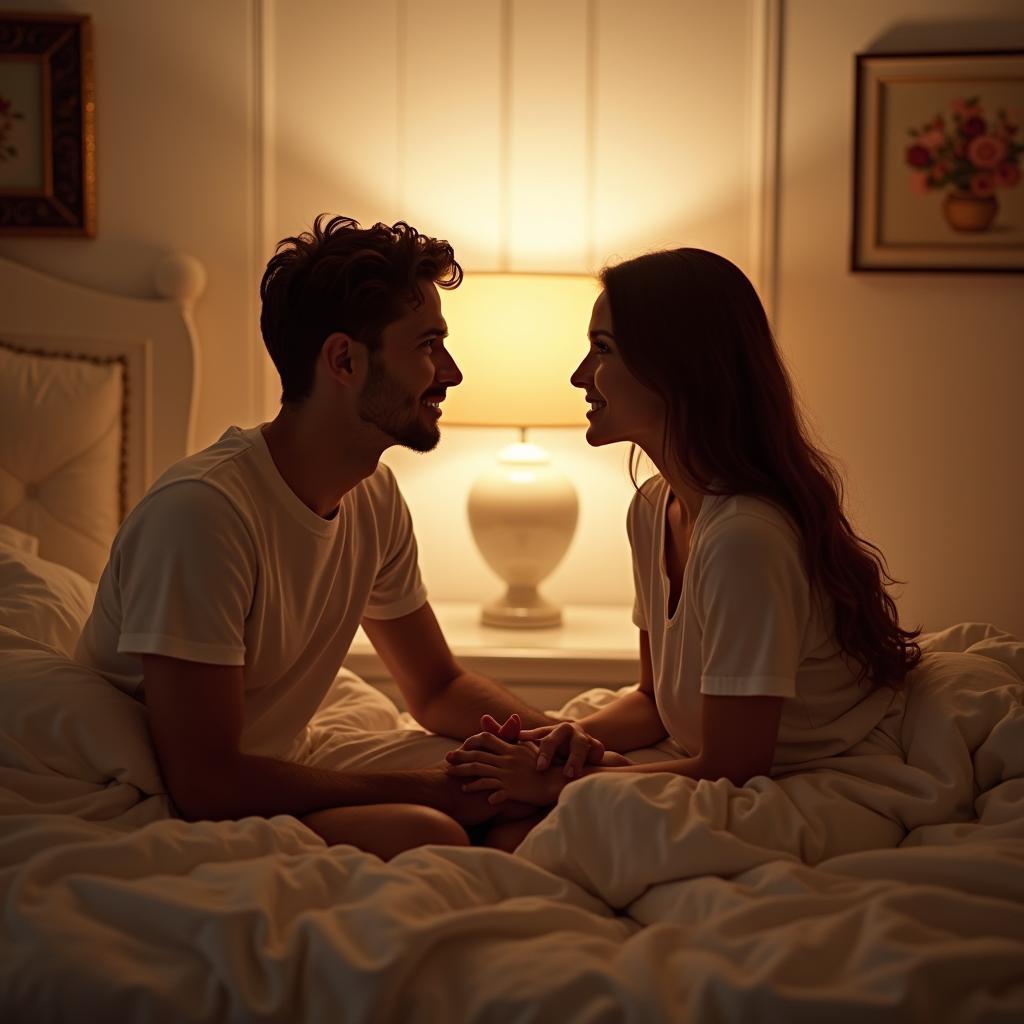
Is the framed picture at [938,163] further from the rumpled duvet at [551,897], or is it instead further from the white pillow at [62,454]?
the white pillow at [62,454]

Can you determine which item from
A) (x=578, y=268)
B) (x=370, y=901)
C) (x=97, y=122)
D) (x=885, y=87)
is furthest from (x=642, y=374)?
(x=97, y=122)

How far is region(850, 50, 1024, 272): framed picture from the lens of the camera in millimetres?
2814

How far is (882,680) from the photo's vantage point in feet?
5.41

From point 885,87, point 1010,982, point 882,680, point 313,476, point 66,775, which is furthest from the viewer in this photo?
point 885,87

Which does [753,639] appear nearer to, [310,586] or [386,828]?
[386,828]

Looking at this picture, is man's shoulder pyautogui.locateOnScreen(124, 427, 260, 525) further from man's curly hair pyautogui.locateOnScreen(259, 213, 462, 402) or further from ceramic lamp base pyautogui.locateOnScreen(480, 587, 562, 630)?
ceramic lamp base pyautogui.locateOnScreen(480, 587, 562, 630)

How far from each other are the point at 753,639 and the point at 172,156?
81.6 inches

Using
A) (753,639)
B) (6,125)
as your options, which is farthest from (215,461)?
(6,125)

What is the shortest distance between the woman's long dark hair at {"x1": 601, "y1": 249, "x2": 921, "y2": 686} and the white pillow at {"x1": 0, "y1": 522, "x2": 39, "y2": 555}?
1.29 metres

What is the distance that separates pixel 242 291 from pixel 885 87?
1572 mm

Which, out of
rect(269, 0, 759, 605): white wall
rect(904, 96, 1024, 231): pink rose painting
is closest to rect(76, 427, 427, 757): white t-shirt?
rect(269, 0, 759, 605): white wall

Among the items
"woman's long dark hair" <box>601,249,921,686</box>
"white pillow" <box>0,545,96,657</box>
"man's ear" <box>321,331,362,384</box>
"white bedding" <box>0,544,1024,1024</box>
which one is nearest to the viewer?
"white bedding" <box>0,544,1024,1024</box>

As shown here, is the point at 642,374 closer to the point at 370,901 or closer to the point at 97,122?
the point at 370,901

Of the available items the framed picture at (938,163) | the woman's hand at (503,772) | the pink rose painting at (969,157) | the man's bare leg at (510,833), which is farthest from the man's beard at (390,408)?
the pink rose painting at (969,157)
